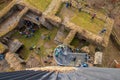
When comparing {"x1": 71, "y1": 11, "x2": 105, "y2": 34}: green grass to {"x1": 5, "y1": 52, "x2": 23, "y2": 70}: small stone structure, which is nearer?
{"x1": 5, "y1": 52, "x2": 23, "y2": 70}: small stone structure

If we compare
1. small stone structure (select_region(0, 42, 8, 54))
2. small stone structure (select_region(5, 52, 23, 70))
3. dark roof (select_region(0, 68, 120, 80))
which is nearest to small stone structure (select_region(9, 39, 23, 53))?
small stone structure (select_region(0, 42, 8, 54))

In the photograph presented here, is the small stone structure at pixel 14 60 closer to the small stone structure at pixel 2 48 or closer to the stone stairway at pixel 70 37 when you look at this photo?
the small stone structure at pixel 2 48

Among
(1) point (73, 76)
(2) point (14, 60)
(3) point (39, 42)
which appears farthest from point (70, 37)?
(1) point (73, 76)

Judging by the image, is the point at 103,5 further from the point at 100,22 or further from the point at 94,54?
the point at 94,54

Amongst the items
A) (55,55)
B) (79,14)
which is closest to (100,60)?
(55,55)

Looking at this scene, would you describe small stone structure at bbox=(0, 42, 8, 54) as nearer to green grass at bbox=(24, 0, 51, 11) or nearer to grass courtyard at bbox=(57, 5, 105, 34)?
green grass at bbox=(24, 0, 51, 11)

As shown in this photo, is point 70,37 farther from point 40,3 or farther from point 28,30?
point 40,3
